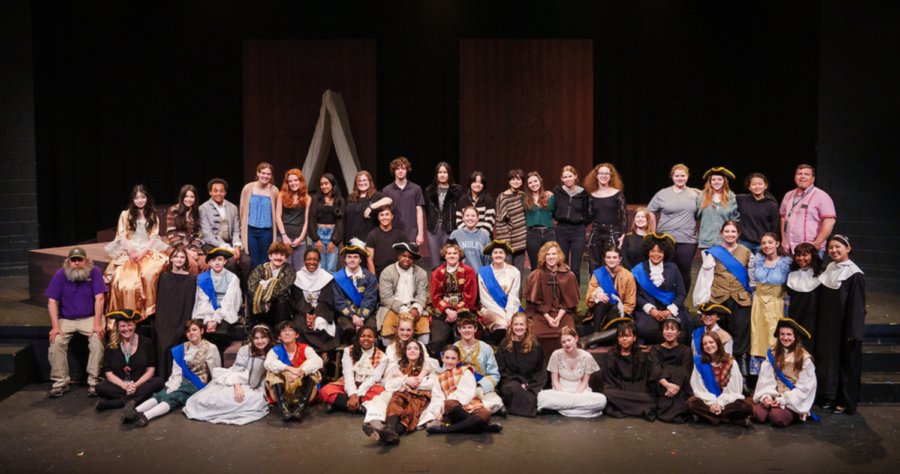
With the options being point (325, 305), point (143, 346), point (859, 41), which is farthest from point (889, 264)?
point (143, 346)

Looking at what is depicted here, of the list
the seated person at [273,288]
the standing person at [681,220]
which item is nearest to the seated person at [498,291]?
the standing person at [681,220]

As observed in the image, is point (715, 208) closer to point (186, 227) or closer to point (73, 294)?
point (186, 227)

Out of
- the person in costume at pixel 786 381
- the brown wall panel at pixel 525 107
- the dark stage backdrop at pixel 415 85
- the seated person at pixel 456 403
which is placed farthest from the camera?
the brown wall panel at pixel 525 107

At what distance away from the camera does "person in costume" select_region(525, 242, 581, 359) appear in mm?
5637

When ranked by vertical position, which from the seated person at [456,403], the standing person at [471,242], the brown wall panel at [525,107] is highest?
the brown wall panel at [525,107]

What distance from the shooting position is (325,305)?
5609 millimetres

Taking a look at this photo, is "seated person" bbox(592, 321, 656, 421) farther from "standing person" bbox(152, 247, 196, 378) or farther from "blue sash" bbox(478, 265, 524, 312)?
"standing person" bbox(152, 247, 196, 378)

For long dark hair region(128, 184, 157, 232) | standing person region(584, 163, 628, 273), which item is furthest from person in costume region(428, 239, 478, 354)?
long dark hair region(128, 184, 157, 232)

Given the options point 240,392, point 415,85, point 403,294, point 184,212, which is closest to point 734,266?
point 403,294

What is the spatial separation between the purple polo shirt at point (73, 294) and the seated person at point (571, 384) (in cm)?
338

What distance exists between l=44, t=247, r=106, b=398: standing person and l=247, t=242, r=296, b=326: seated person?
43.4 inches

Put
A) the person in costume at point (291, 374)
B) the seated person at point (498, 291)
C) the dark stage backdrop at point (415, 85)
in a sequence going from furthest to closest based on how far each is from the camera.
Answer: the dark stage backdrop at point (415, 85)
the seated person at point (498, 291)
the person in costume at point (291, 374)

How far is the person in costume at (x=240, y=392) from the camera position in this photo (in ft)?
Answer: 16.3

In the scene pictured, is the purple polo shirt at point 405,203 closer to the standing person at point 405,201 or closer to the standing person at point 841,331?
the standing person at point 405,201
